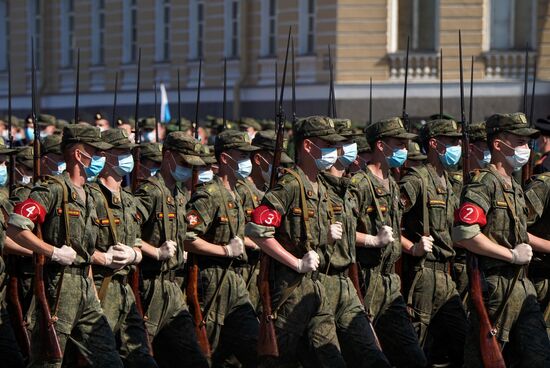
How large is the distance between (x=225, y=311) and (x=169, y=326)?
2.29 feet

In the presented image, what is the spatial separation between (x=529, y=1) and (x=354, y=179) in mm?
18201

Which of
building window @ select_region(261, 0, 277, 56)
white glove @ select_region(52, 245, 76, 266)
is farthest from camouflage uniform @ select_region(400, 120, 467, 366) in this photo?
building window @ select_region(261, 0, 277, 56)

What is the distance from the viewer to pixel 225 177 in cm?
1362

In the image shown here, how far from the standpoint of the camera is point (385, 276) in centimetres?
1295

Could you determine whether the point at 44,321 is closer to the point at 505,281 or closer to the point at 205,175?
the point at 505,281

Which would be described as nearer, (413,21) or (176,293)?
(176,293)

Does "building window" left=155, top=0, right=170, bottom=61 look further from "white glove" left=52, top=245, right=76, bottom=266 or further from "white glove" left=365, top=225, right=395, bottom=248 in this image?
"white glove" left=52, top=245, right=76, bottom=266

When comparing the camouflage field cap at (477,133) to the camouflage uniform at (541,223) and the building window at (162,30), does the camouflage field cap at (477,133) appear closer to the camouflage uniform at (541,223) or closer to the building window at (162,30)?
the camouflage uniform at (541,223)

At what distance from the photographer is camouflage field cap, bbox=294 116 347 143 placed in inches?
468

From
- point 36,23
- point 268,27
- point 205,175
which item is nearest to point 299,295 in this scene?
point 205,175

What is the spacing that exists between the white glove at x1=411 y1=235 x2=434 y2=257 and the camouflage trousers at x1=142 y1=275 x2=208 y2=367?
178 cm

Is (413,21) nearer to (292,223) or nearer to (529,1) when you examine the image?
(529,1)

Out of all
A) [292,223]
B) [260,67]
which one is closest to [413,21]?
[260,67]

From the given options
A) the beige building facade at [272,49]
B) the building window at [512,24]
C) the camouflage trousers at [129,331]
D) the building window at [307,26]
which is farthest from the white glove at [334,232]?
the building window at [307,26]
